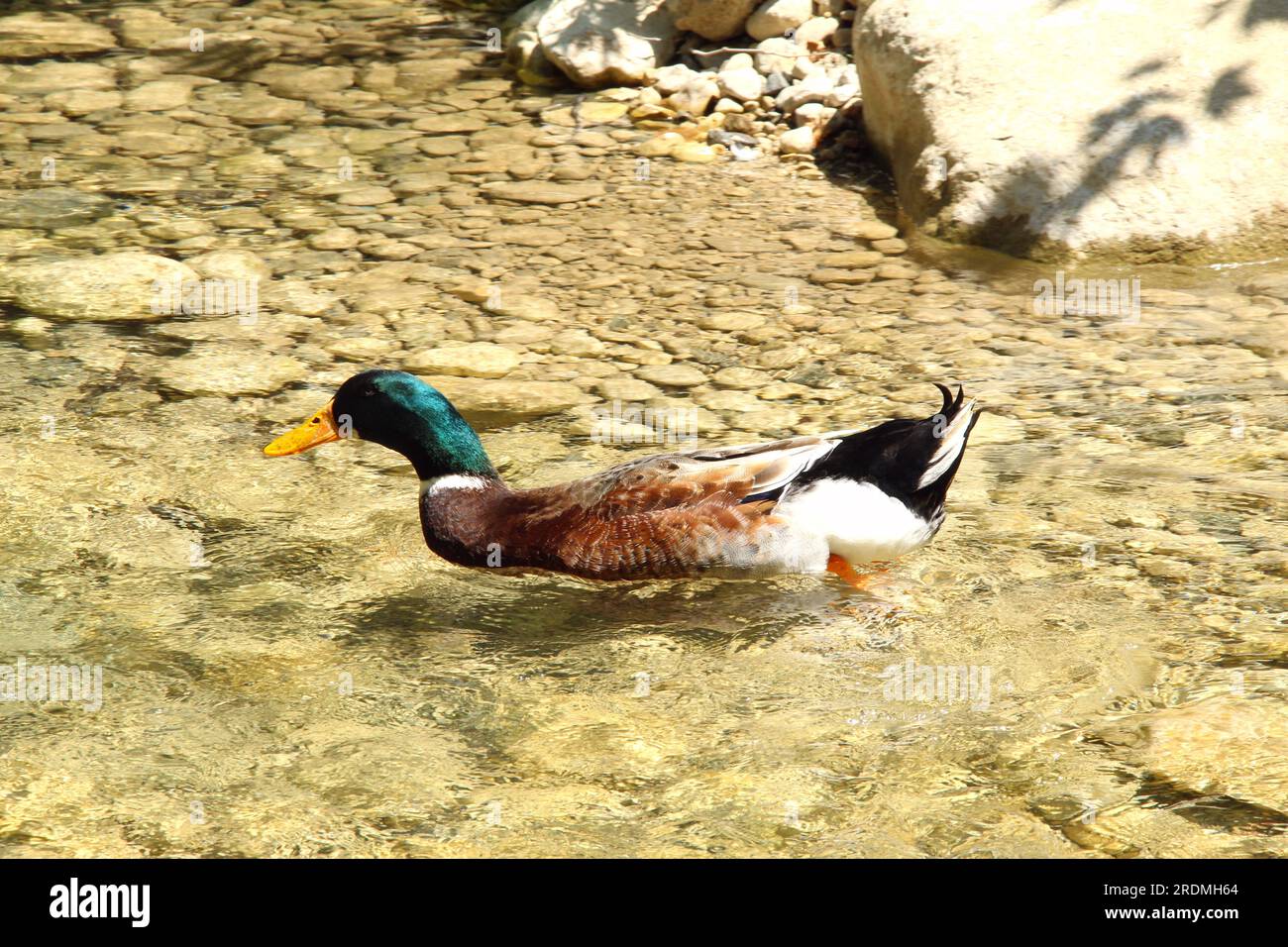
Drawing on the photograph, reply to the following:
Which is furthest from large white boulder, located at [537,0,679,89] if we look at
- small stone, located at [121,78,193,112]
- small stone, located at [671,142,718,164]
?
small stone, located at [121,78,193,112]

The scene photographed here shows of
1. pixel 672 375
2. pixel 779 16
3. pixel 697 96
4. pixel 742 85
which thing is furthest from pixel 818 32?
pixel 672 375

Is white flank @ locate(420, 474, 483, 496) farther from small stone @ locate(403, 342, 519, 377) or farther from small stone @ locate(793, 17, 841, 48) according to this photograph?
small stone @ locate(793, 17, 841, 48)

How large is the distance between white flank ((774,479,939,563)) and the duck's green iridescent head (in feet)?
3.33

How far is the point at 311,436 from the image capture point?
470 cm

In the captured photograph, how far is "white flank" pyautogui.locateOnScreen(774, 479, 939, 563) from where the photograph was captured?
170 inches

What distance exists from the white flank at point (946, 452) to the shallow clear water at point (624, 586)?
0.39m

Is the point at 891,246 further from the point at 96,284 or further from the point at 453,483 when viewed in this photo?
the point at 96,284

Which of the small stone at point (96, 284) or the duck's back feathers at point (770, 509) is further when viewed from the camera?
the small stone at point (96, 284)

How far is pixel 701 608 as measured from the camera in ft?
14.4

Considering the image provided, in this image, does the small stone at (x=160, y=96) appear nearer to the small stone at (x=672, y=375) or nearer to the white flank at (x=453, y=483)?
the small stone at (x=672, y=375)

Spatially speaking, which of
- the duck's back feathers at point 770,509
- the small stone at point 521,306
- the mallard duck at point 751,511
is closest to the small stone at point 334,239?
the small stone at point 521,306

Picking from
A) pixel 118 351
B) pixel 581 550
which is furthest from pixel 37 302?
pixel 581 550

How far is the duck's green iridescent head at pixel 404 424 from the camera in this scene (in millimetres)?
4629

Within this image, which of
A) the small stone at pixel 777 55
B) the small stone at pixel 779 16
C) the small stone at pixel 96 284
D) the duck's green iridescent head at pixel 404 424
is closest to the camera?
the duck's green iridescent head at pixel 404 424
